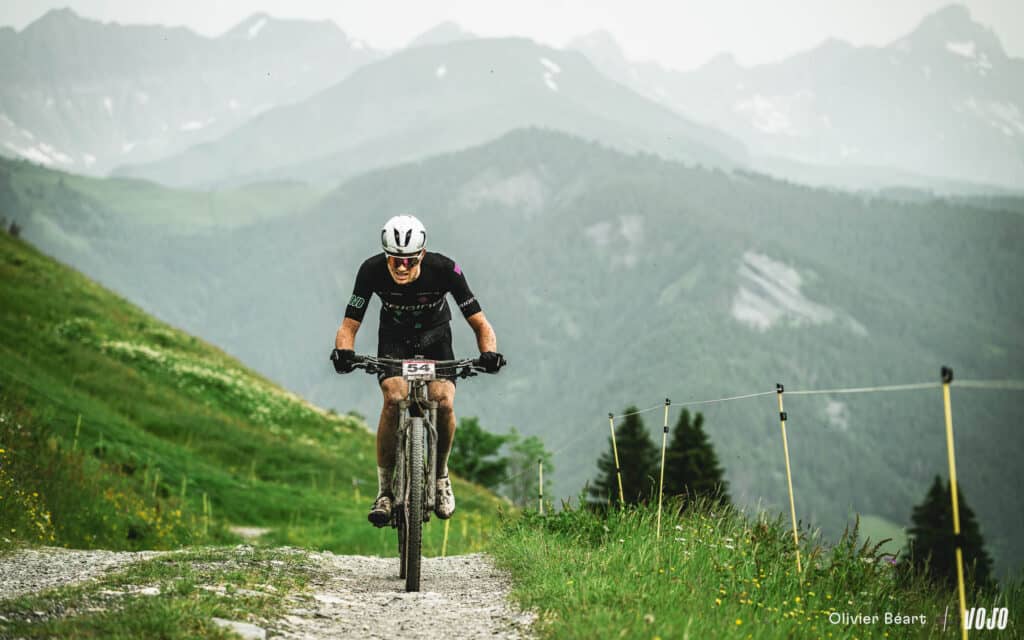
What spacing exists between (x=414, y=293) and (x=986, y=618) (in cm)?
572

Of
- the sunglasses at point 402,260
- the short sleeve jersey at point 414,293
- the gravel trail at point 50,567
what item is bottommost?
the gravel trail at point 50,567

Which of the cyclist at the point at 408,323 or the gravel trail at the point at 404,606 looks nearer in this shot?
the gravel trail at the point at 404,606

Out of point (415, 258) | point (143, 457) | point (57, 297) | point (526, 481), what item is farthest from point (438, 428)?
point (526, 481)

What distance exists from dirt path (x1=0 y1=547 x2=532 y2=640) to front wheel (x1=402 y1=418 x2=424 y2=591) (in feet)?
0.68

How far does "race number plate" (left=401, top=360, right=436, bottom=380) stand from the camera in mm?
9344

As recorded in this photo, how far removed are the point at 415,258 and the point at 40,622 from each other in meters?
4.47

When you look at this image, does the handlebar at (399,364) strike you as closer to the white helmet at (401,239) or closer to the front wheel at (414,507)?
the front wheel at (414,507)

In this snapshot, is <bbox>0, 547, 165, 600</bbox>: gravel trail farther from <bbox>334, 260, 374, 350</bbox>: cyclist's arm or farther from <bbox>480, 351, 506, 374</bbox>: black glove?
<bbox>480, 351, 506, 374</bbox>: black glove

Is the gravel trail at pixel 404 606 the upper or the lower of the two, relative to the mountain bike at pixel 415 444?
lower

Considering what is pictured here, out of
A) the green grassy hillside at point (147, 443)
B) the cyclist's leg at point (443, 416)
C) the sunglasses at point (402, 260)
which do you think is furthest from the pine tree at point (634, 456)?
the sunglasses at point (402, 260)

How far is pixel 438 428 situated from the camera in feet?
32.5

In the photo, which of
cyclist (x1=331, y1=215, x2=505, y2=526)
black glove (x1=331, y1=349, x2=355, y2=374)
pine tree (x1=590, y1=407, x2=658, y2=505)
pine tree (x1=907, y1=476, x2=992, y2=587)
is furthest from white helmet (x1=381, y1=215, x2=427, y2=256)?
pine tree (x1=907, y1=476, x2=992, y2=587)

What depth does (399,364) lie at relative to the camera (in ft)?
31.2

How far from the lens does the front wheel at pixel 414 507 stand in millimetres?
9047
